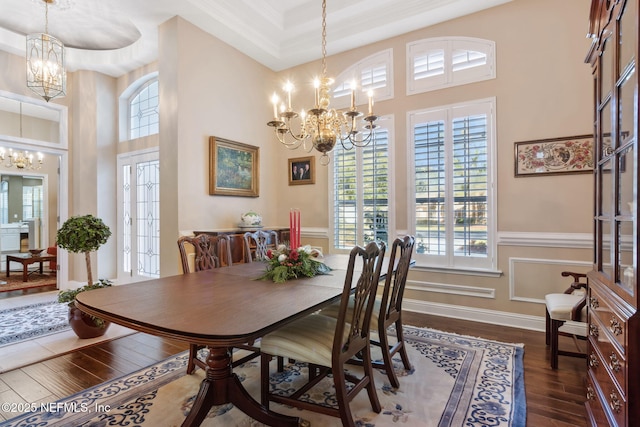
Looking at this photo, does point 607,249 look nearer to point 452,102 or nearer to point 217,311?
point 217,311

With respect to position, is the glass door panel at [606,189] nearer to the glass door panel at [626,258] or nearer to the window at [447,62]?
the glass door panel at [626,258]

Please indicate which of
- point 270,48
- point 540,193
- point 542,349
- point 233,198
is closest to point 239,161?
point 233,198

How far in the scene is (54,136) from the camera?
5.14 metres

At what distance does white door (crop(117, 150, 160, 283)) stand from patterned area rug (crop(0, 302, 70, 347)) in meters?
1.01

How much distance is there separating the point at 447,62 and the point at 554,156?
1.53 meters

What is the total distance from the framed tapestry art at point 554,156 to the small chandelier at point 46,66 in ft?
16.6

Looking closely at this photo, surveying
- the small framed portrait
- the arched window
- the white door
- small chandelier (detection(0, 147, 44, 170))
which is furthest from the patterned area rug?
small chandelier (detection(0, 147, 44, 170))

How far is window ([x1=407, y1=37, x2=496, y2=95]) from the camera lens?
3.57 meters

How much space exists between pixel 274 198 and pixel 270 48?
82.9 inches

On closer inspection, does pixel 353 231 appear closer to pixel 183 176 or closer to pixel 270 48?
pixel 183 176

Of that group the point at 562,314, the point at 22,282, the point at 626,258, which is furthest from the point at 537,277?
the point at 22,282

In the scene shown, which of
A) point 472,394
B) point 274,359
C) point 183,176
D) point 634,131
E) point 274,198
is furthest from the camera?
point 274,198

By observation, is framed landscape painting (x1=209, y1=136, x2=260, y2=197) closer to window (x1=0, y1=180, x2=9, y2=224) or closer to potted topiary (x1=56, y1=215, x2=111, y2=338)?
potted topiary (x1=56, y1=215, x2=111, y2=338)

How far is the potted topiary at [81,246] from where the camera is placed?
3.09 metres
